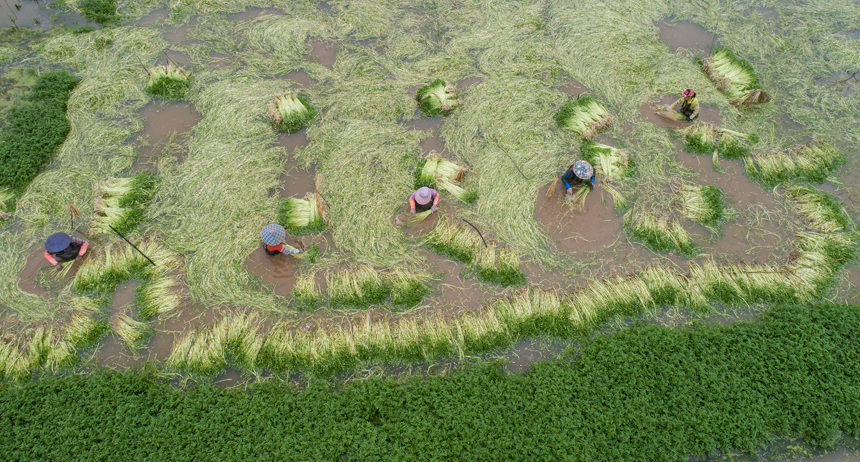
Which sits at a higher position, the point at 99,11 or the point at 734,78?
the point at 734,78

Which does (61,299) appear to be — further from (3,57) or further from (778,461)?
(778,461)

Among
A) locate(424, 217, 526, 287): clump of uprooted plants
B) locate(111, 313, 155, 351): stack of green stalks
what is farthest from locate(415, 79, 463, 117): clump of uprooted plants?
locate(111, 313, 155, 351): stack of green stalks

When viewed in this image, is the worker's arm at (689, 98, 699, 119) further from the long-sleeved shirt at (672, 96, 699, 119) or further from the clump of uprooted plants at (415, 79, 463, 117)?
the clump of uprooted plants at (415, 79, 463, 117)

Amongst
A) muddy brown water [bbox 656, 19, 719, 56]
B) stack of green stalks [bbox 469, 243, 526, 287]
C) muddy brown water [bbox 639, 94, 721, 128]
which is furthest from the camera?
muddy brown water [bbox 656, 19, 719, 56]

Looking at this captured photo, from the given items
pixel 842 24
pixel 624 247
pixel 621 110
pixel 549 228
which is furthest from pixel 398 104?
pixel 842 24

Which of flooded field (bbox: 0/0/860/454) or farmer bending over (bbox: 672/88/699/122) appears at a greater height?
farmer bending over (bbox: 672/88/699/122)

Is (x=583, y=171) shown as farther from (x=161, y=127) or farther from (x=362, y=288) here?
(x=161, y=127)

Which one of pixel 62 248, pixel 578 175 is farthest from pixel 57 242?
pixel 578 175

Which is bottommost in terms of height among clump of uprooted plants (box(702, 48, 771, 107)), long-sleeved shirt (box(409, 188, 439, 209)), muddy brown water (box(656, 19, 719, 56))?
long-sleeved shirt (box(409, 188, 439, 209))
